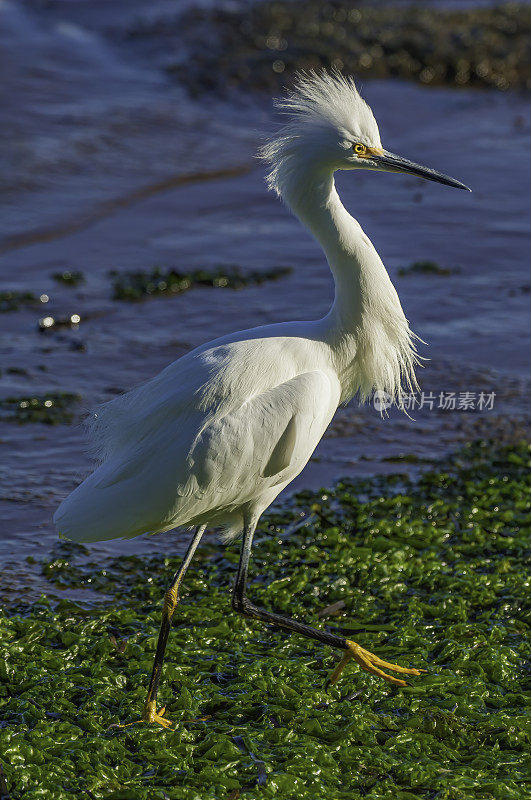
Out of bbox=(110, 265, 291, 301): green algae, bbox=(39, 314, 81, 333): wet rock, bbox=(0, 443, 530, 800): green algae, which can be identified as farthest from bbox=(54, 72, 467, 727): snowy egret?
bbox=(110, 265, 291, 301): green algae

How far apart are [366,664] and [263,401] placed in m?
1.04

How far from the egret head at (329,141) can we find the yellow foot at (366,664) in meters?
1.71

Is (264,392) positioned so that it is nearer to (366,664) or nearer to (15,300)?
(366,664)

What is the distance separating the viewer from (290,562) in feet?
15.4

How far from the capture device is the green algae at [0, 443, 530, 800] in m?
3.32

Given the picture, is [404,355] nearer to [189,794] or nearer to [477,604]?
[477,604]

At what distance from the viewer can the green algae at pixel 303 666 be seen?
3322 mm

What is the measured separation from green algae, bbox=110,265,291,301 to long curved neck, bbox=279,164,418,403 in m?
3.79

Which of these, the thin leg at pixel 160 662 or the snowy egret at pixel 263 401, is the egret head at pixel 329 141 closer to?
the snowy egret at pixel 263 401

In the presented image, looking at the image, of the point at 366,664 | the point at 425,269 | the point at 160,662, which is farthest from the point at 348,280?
the point at 425,269

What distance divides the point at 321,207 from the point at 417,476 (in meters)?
2.06

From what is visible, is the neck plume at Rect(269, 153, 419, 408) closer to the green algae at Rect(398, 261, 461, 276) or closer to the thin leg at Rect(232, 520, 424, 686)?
the thin leg at Rect(232, 520, 424, 686)

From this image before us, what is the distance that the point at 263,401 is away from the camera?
3.67 m

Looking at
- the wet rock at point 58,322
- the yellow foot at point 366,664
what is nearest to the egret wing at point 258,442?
the yellow foot at point 366,664
